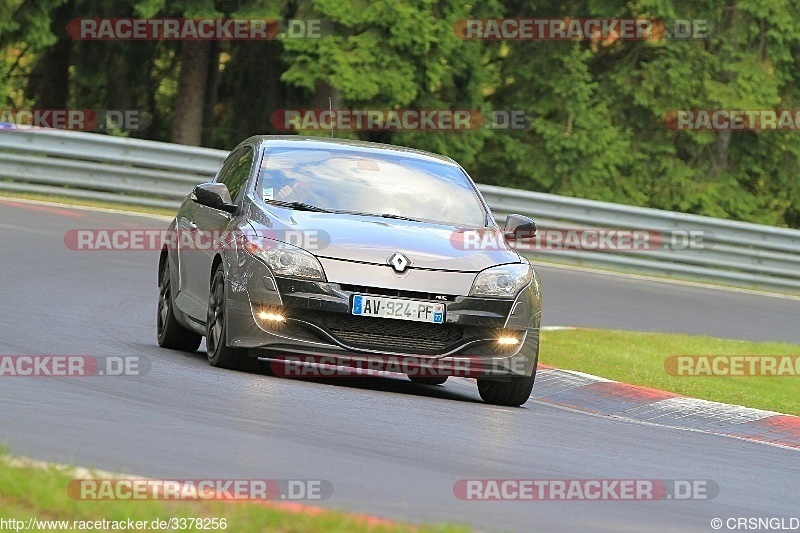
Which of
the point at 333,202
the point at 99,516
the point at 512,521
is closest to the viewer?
the point at 99,516

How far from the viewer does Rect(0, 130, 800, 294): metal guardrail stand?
23.7 m

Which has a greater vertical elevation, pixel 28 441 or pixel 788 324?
pixel 28 441

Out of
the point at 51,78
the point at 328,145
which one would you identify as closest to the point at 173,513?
the point at 328,145

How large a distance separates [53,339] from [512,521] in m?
5.94

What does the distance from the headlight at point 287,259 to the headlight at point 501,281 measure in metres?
0.97

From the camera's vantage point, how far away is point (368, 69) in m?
29.3

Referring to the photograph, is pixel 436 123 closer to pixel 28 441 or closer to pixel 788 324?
pixel 788 324

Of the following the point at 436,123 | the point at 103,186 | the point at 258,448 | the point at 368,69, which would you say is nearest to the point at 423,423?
the point at 258,448

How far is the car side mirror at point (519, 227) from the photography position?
38.2 feet

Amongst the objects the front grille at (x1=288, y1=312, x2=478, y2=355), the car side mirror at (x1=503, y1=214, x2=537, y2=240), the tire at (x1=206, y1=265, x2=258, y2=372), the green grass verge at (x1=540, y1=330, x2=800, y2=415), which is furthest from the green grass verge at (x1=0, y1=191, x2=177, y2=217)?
the front grille at (x1=288, y1=312, x2=478, y2=355)

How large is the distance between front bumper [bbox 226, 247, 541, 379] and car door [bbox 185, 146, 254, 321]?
28.7 inches

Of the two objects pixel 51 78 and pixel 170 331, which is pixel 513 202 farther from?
pixel 51 78

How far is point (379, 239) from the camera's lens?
34.5 feet

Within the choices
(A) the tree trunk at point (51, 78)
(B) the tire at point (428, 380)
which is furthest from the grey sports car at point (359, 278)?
(A) the tree trunk at point (51, 78)
